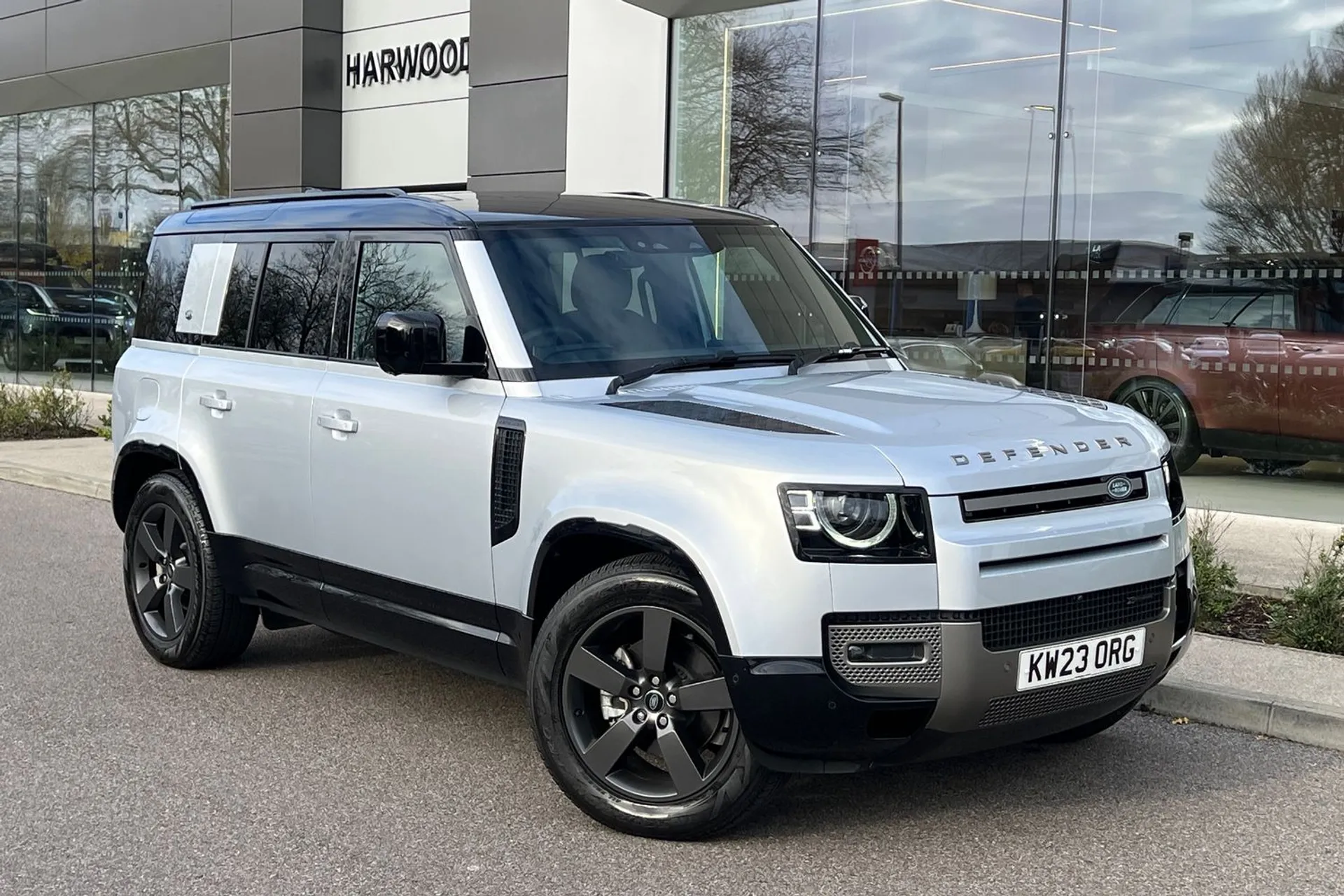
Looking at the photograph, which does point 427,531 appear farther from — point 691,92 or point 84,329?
point 84,329

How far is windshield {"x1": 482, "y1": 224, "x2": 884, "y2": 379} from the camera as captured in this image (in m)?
5.07

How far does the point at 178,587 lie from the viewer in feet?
21.4

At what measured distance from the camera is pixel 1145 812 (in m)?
4.77

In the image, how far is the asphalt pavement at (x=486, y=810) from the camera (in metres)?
4.17

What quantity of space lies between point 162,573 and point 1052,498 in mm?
4186

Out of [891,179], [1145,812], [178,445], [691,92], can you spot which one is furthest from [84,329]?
[1145,812]

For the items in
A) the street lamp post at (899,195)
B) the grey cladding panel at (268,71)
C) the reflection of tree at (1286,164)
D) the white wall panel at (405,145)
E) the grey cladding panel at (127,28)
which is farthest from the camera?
the grey cladding panel at (127,28)

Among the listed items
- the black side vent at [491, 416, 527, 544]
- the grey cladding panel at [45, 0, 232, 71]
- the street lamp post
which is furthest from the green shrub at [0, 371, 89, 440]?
the black side vent at [491, 416, 527, 544]

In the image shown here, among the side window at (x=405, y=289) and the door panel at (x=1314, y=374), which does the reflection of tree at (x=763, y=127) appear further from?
the side window at (x=405, y=289)

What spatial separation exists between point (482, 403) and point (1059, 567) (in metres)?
1.97

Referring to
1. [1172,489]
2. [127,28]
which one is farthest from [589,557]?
[127,28]

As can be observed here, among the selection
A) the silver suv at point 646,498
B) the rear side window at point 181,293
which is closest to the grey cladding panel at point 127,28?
the rear side window at point 181,293

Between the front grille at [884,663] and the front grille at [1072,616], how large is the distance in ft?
0.50

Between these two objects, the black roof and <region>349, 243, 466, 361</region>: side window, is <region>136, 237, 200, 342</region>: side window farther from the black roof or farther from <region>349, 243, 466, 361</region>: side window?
<region>349, 243, 466, 361</region>: side window
